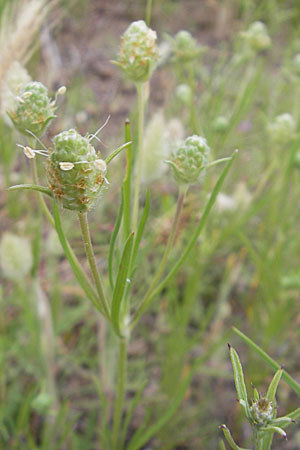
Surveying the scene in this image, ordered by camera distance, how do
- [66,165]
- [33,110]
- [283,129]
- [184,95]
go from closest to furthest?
[66,165], [33,110], [283,129], [184,95]

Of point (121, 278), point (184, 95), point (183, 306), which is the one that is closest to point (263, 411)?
point (121, 278)

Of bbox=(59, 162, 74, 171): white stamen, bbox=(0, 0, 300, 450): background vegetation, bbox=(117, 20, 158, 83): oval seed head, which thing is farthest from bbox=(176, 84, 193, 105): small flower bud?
bbox=(59, 162, 74, 171): white stamen

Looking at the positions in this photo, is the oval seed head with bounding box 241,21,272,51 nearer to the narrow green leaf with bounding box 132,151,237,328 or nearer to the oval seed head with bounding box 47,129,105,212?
the narrow green leaf with bounding box 132,151,237,328

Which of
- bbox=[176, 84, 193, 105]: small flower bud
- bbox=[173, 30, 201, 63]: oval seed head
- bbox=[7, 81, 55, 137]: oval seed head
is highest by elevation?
bbox=[173, 30, 201, 63]: oval seed head

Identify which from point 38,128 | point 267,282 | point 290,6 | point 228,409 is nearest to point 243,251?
point 267,282

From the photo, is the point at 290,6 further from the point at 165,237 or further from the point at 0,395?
the point at 0,395

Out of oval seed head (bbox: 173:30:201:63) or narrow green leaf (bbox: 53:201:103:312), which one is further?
oval seed head (bbox: 173:30:201:63)

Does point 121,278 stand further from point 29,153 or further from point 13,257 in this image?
point 13,257
